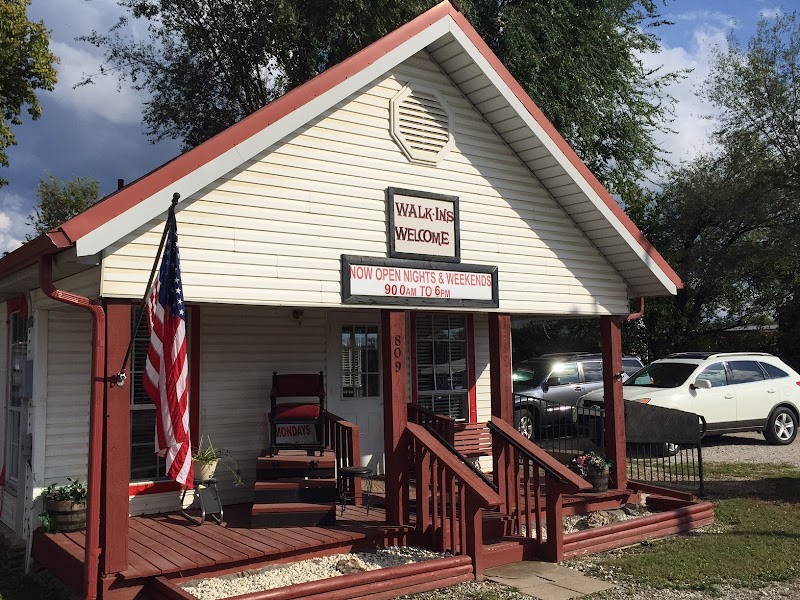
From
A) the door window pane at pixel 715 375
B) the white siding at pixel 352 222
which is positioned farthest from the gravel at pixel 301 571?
the door window pane at pixel 715 375

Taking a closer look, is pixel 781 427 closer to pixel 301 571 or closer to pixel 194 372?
pixel 194 372

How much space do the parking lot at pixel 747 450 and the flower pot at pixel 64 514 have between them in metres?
12.0

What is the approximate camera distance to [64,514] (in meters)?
7.72

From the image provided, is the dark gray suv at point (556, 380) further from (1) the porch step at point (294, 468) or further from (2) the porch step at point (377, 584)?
(2) the porch step at point (377, 584)

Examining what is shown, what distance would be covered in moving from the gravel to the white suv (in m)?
9.08

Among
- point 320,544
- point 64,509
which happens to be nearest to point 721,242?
point 320,544

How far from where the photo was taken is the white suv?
52.1 ft

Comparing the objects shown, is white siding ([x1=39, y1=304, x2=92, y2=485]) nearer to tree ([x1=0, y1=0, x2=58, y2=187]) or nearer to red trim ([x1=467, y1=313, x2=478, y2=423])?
red trim ([x1=467, y1=313, x2=478, y2=423])

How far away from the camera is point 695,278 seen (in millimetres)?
29531

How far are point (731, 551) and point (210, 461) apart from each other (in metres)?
5.81

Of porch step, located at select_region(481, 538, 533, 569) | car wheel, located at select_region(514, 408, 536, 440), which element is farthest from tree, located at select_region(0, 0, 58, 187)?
porch step, located at select_region(481, 538, 533, 569)

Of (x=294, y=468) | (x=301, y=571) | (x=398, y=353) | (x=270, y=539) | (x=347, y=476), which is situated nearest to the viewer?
(x=301, y=571)

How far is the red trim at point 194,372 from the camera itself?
31.0 feet

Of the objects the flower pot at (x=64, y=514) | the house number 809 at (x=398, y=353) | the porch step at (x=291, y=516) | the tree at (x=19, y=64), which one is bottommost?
the porch step at (x=291, y=516)
